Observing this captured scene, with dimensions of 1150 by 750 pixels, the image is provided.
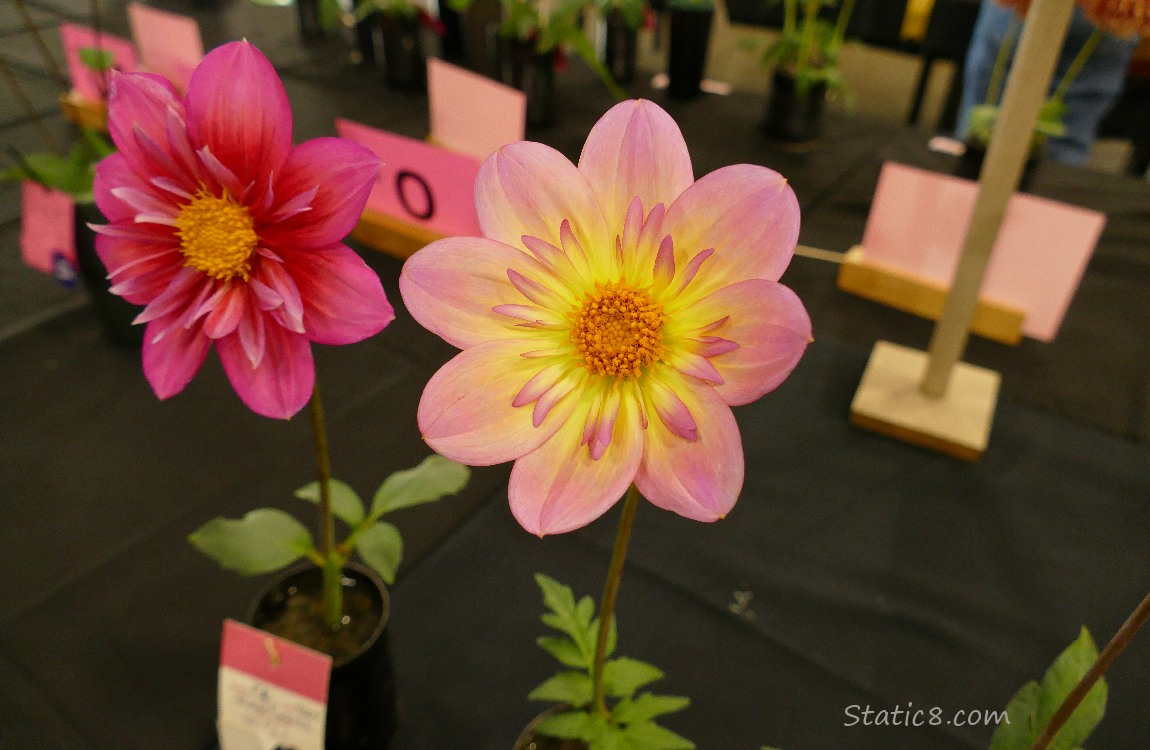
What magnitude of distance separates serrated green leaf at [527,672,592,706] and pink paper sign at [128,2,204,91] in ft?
3.64

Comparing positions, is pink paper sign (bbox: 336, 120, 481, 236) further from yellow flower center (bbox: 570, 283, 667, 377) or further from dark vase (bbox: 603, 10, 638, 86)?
dark vase (bbox: 603, 10, 638, 86)

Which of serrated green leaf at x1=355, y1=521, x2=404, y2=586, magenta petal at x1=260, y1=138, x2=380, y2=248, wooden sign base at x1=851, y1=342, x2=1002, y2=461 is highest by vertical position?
magenta petal at x1=260, y1=138, x2=380, y2=248

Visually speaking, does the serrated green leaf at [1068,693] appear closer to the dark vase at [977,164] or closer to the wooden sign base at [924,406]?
the wooden sign base at [924,406]

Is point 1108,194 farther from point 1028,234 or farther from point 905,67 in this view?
point 905,67

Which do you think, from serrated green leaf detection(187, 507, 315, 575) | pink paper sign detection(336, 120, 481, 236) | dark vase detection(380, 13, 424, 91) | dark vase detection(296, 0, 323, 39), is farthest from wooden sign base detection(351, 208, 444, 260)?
dark vase detection(296, 0, 323, 39)

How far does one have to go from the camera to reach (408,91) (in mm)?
1573

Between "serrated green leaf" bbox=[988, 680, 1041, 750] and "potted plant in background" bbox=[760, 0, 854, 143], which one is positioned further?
"potted plant in background" bbox=[760, 0, 854, 143]

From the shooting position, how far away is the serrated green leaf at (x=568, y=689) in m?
0.51

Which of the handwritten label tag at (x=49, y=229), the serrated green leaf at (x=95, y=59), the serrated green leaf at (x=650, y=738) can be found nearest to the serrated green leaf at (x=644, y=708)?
the serrated green leaf at (x=650, y=738)

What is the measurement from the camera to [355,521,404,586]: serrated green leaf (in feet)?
1.80

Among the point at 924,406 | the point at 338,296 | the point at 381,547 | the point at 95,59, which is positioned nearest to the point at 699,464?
the point at 338,296

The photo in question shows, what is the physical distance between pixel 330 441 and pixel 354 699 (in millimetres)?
386

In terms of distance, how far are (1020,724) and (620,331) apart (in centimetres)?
32

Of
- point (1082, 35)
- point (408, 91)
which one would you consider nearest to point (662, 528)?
point (408, 91)
